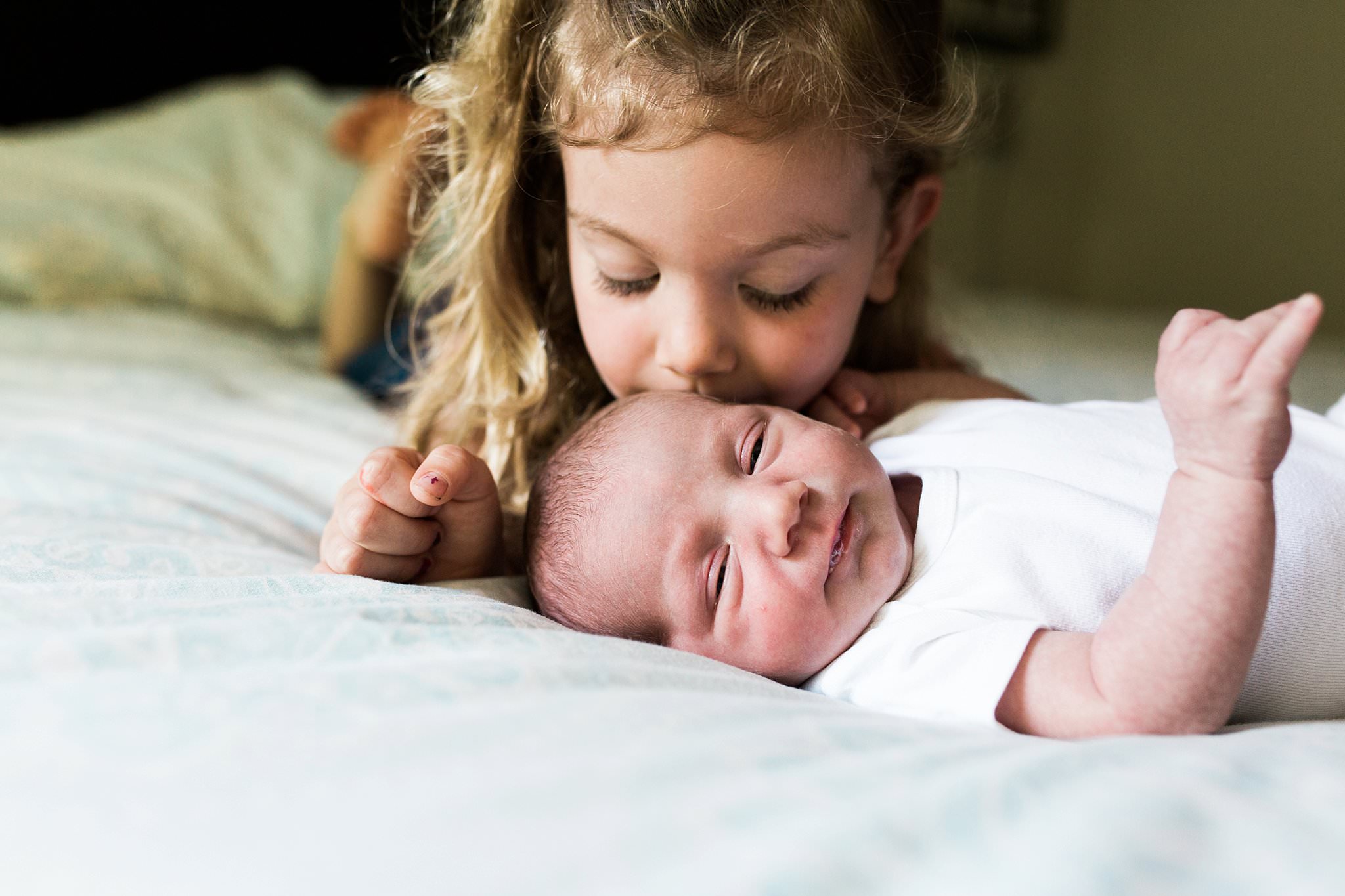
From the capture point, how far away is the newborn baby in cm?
60

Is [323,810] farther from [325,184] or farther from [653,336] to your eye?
[325,184]

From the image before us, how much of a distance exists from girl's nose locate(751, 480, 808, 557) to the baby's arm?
0.22 metres

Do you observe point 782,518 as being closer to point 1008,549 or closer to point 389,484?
point 1008,549

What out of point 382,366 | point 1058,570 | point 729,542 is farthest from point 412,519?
point 382,366

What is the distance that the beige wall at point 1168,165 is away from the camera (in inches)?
132

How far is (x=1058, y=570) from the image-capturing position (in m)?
0.75

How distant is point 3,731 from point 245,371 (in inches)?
46.3

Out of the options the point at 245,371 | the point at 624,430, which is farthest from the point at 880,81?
the point at 245,371

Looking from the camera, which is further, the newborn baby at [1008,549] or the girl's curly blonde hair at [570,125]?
the girl's curly blonde hair at [570,125]

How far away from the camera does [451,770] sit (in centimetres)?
49

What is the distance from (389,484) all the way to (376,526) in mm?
37

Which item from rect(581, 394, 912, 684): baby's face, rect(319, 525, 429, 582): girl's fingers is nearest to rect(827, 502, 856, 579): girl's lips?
rect(581, 394, 912, 684): baby's face

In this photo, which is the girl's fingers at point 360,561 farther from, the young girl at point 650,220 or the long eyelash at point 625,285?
the long eyelash at point 625,285

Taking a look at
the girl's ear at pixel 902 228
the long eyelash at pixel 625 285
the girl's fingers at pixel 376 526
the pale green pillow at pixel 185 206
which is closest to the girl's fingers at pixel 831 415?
the girl's ear at pixel 902 228
